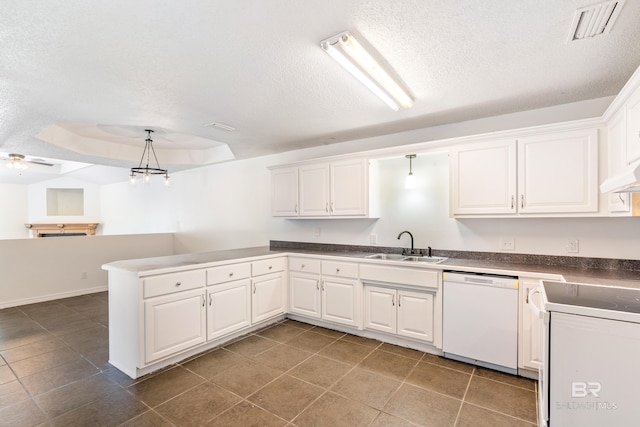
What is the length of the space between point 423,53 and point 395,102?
0.69 meters

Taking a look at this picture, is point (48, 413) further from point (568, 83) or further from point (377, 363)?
point (568, 83)

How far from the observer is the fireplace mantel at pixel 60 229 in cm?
845

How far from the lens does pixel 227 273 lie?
3164 mm

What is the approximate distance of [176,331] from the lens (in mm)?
2697

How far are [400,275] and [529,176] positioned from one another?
148 cm

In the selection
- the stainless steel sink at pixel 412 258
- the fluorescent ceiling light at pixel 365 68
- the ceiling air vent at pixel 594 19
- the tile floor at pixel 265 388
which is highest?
the ceiling air vent at pixel 594 19

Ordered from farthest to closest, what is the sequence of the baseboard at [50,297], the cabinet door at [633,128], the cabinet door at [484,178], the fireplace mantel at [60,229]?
1. the fireplace mantel at [60,229]
2. the baseboard at [50,297]
3. the cabinet door at [484,178]
4. the cabinet door at [633,128]

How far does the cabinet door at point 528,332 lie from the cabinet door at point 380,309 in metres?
1.11

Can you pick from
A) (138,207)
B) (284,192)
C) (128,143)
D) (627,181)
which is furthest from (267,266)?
(138,207)

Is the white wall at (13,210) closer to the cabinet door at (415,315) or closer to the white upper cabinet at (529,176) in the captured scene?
the cabinet door at (415,315)

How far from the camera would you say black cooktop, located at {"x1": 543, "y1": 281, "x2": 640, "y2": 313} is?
62.2 inches

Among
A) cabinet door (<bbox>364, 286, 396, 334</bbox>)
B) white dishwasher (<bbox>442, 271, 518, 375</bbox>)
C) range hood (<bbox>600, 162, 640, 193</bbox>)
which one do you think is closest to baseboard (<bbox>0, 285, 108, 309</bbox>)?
cabinet door (<bbox>364, 286, 396, 334</bbox>)

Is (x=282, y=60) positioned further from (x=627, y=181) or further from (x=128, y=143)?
(x=128, y=143)

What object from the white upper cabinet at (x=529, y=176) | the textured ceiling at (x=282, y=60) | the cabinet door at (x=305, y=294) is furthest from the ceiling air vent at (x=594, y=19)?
A: the cabinet door at (x=305, y=294)
